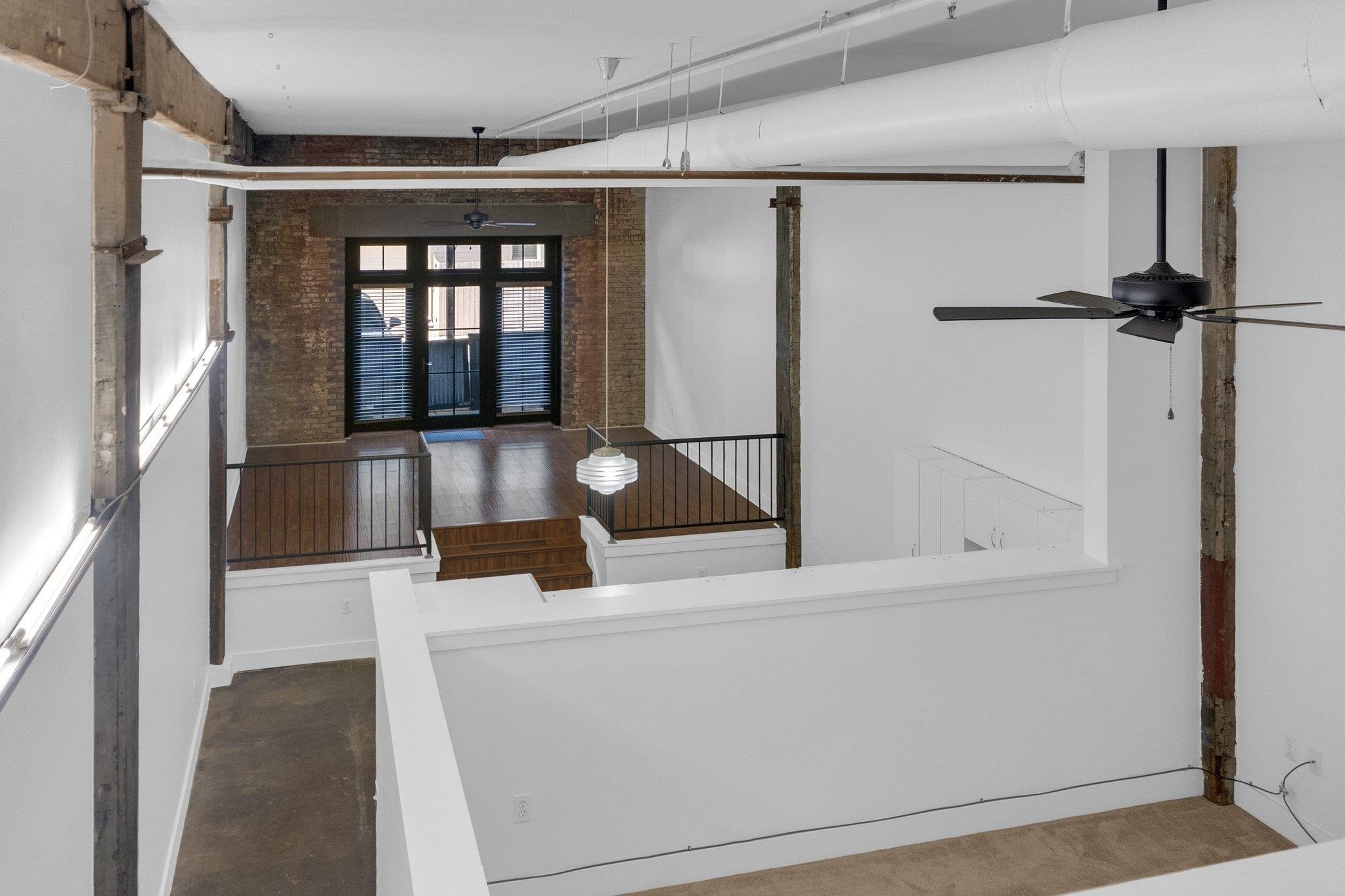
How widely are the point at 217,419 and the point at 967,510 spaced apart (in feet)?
15.9

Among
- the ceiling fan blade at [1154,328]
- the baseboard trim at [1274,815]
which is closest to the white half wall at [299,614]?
the baseboard trim at [1274,815]

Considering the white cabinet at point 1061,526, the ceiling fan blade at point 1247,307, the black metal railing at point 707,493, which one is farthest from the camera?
the black metal railing at point 707,493

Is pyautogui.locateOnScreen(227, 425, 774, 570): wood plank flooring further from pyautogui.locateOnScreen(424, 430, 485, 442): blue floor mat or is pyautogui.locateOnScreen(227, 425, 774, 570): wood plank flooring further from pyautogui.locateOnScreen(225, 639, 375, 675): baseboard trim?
pyautogui.locateOnScreen(225, 639, 375, 675): baseboard trim

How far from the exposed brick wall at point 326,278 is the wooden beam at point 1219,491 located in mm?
9177

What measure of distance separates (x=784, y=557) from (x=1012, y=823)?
4.14 metres

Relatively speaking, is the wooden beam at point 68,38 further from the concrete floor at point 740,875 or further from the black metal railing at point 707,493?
the black metal railing at point 707,493

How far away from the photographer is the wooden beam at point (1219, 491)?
507 centimetres

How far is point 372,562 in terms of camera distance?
26.1ft

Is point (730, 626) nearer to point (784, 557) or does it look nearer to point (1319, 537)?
point (1319, 537)

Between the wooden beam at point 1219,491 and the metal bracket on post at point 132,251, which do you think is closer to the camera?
the metal bracket on post at point 132,251

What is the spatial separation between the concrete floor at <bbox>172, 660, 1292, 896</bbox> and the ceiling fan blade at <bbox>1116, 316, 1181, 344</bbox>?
2382 millimetres

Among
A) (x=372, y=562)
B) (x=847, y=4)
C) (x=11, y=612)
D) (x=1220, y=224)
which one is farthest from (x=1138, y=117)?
(x=372, y=562)

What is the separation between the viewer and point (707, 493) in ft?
35.3

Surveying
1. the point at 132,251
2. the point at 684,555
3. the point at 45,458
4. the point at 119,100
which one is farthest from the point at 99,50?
the point at 684,555
